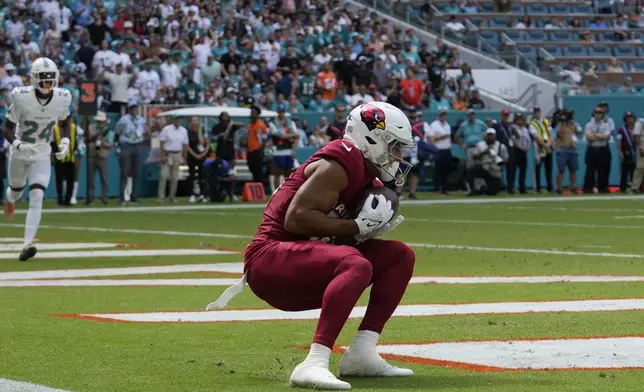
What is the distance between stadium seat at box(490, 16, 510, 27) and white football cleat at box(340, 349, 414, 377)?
1437 inches

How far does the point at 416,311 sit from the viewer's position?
9.47 m

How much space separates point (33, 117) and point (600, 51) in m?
29.8

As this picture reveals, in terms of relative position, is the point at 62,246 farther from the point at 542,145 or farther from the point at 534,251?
the point at 542,145

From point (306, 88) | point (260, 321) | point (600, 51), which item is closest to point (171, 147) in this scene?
point (306, 88)

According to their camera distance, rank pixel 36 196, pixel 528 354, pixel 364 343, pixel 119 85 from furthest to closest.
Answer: pixel 119 85 → pixel 36 196 → pixel 528 354 → pixel 364 343

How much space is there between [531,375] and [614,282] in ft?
17.3

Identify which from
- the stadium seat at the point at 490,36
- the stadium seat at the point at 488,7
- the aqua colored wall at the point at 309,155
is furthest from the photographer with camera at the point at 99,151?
the stadium seat at the point at 488,7

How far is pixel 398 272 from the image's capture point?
6699 mm

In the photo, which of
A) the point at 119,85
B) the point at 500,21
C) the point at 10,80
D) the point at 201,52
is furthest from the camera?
the point at 500,21

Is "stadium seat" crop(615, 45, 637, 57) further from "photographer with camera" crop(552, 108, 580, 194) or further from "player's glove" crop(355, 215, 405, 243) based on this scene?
"player's glove" crop(355, 215, 405, 243)

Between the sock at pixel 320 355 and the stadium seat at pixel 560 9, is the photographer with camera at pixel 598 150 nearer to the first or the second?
the stadium seat at pixel 560 9

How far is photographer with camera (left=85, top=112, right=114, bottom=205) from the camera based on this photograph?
2673 cm

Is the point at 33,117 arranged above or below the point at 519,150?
above

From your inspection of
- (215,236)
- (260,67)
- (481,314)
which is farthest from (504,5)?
(481,314)
